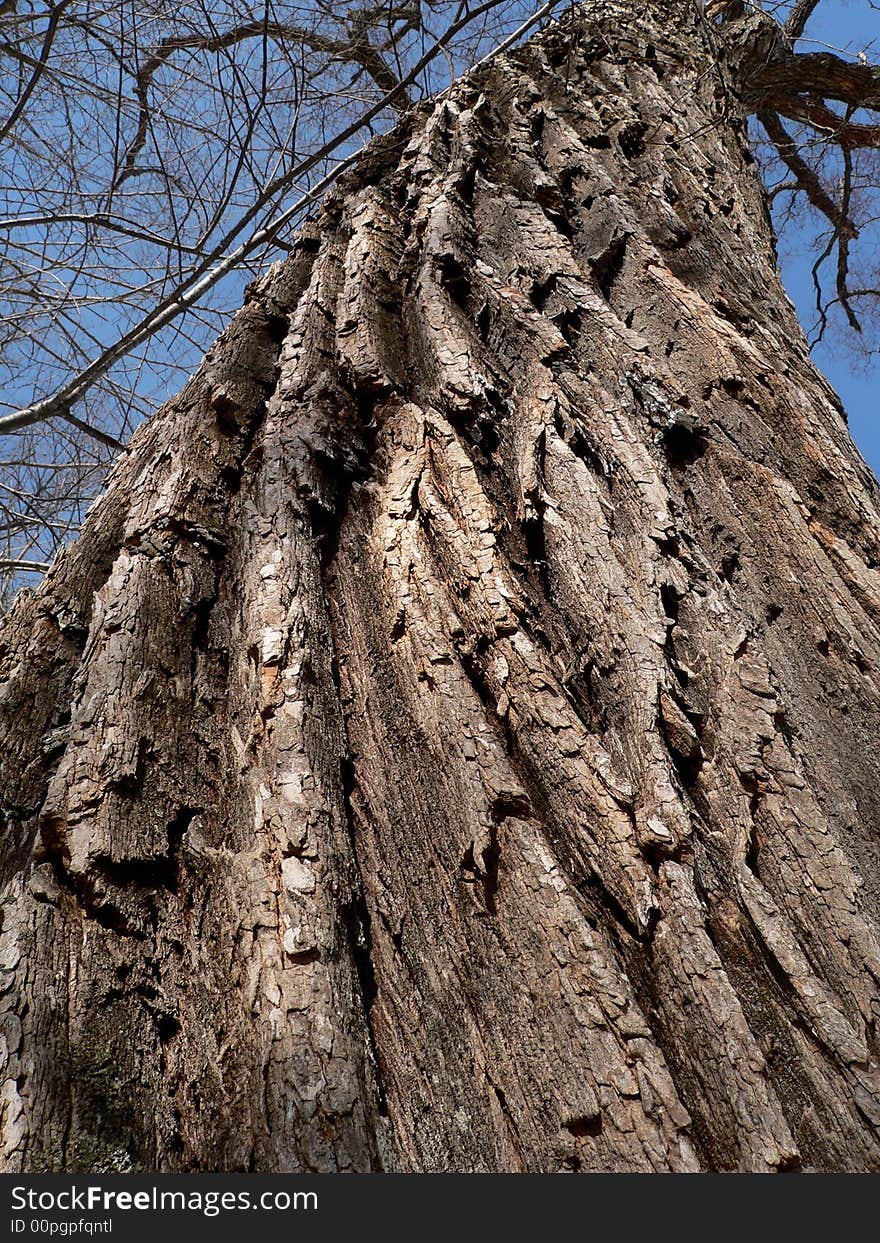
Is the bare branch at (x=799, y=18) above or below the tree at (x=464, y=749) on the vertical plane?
above

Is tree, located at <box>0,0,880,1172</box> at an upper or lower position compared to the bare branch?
lower

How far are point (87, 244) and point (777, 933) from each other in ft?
11.1

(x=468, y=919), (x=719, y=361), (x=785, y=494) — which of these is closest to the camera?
(x=468, y=919)

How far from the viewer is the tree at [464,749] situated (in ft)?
3.59

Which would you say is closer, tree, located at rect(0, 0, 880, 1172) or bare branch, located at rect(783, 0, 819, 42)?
tree, located at rect(0, 0, 880, 1172)

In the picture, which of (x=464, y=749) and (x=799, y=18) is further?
(x=799, y=18)

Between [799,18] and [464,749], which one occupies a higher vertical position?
[799,18]

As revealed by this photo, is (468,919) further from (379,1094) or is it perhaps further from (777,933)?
(777,933)

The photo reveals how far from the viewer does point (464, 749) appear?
142 cm

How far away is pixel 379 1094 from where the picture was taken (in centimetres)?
113

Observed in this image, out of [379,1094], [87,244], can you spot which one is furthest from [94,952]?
[87,244]

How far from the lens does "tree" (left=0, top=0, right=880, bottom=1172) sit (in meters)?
1.09

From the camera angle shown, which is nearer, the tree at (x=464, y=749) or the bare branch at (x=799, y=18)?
the tree at (x=464, y=749)

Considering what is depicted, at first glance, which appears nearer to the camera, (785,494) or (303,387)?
(785,494)
